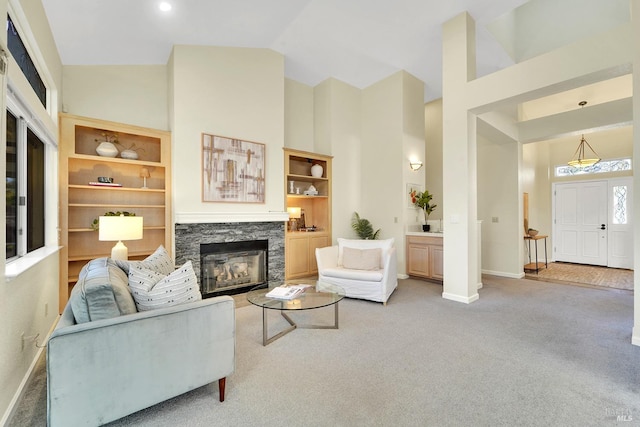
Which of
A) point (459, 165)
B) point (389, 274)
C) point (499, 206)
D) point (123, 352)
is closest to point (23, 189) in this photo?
point (123, 352)

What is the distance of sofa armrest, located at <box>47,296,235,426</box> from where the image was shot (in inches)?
55.7

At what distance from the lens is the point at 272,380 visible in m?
2.08

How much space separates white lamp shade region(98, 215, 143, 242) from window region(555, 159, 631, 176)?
29.6 feet

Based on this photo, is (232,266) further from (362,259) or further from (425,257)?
(425,257)

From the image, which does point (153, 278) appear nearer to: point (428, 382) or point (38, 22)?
point (428, 382)

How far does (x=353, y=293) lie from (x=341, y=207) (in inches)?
87.1

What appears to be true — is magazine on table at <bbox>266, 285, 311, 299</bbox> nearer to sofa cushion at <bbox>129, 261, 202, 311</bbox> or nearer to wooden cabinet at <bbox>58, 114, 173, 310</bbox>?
sofa cushion at <bbox>129, 261, 202, 311</bbox>

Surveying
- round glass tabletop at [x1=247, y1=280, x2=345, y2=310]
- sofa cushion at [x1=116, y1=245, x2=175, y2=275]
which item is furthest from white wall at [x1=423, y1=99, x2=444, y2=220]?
sofa cushion at [x1=116, y1=245, x2=175, y2=275]

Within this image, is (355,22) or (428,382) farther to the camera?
(355,22)

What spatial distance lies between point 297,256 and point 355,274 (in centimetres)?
155

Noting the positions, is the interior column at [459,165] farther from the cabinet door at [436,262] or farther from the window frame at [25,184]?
the window frame at [25,184]

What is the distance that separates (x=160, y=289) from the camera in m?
1.82

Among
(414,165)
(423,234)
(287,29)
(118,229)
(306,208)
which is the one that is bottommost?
(423,234)

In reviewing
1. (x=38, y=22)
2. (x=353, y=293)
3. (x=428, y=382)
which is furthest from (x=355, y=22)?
(x=428, y=382)
